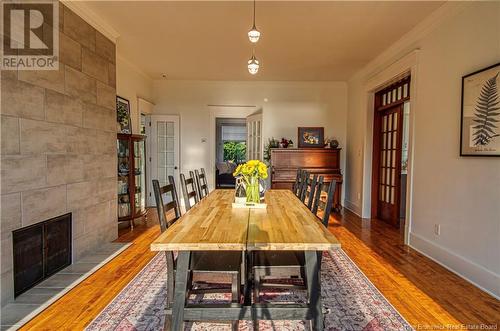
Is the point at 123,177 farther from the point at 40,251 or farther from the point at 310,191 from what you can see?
the point at 310,191

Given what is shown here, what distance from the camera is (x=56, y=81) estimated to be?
114 inches

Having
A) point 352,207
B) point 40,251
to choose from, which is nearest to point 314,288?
point 40,251

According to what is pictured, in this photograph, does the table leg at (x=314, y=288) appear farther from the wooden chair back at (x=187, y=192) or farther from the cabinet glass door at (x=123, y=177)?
the cabinet glass door at (x=123, y=177)

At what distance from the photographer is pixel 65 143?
303 centimetres

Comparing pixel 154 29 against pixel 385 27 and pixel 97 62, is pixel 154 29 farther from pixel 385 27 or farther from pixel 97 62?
pixel 385 27

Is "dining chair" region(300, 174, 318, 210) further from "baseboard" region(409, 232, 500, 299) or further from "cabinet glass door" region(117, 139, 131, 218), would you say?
"cabinet glass door" region(117, 139, 131, 218)

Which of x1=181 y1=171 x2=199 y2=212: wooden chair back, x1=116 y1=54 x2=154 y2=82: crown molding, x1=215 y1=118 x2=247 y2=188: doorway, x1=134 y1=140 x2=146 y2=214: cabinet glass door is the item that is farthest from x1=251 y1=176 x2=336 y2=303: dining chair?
x1=215 y1=118 x2=247 y2=188: doorway

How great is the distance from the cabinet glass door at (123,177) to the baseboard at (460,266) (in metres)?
4.15

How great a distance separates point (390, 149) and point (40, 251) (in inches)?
197

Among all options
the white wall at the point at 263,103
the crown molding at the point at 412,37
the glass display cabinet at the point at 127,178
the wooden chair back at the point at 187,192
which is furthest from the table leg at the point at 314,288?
the white wall at the point at 263,103

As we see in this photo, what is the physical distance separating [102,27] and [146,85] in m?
2.44

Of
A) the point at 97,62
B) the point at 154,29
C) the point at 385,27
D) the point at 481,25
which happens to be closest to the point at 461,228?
the point at 481,25

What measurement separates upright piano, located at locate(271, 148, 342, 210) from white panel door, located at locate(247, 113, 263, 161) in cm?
46

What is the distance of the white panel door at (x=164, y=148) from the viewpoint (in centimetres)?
643
